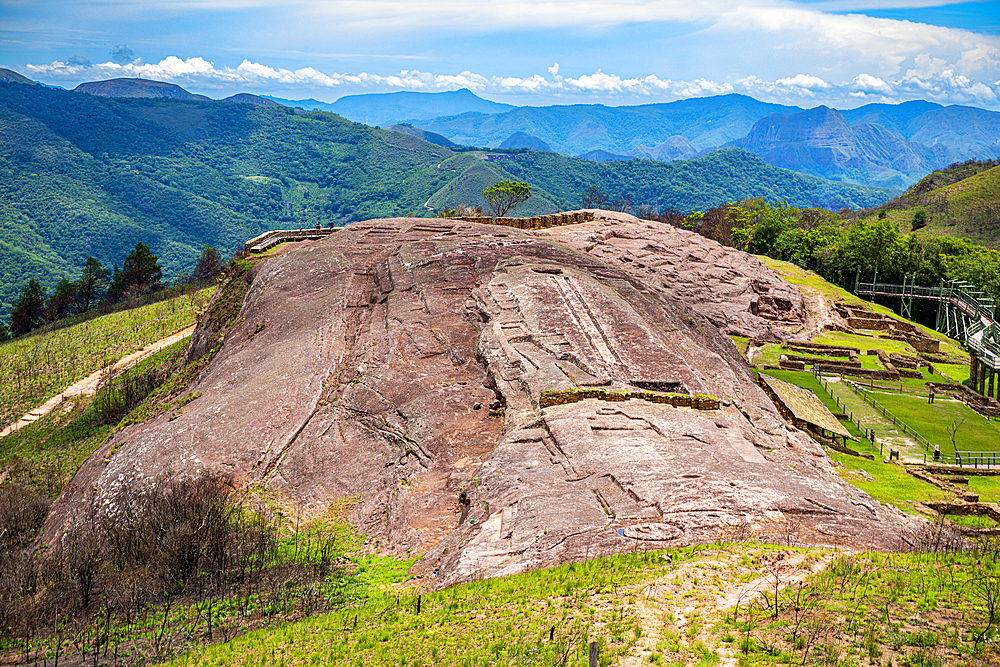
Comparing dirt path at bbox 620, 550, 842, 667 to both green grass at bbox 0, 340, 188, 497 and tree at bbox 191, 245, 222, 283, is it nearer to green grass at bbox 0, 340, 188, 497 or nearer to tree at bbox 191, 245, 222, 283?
green grass at bbox 0, 340, 188, 497

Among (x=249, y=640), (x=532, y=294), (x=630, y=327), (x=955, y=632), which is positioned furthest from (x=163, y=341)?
(x=955, y=632)

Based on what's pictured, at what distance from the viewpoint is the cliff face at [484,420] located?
16.5m

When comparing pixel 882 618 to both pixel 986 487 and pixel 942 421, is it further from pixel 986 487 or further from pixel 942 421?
pixel 942 421

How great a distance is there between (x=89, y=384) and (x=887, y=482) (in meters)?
54.6

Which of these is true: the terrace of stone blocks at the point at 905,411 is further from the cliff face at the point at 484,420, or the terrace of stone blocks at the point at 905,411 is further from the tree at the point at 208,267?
the tree at the point at 208,267

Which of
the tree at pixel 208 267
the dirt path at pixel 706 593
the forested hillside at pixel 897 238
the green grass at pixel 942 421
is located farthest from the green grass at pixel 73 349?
the forested hillside at pixel 897 238

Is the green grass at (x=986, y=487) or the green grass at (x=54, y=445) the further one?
the green grass at (x=54, y=445)

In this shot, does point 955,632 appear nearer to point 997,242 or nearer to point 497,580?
point 497,580

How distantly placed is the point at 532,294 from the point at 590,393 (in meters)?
8.71

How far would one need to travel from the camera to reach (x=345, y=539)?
1858cm

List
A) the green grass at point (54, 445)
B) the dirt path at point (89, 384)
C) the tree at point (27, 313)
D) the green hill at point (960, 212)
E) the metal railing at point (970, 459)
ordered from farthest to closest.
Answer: the green hill at point (960, 212)
the tree at point (27, 313)
the dirt path at point (89, 384)
the green grass at point (54, 445)
the metal railing at point (970, 459)

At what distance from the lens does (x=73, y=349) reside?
5847cm

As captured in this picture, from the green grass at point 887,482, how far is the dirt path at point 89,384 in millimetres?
50437

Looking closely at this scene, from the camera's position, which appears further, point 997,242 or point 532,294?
point 997,242
